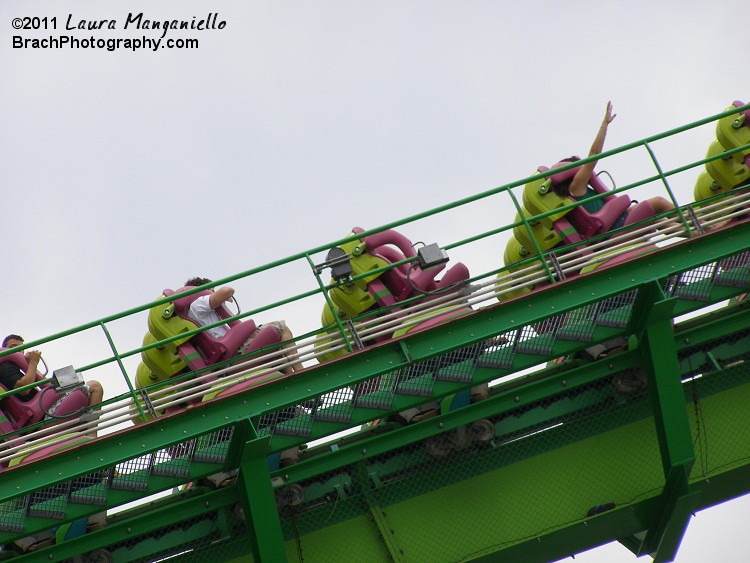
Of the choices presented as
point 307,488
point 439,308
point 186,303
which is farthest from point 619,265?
point 186,303

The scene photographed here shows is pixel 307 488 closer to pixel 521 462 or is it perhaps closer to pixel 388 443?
pixel 388 443

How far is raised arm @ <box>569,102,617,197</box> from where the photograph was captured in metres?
11.4

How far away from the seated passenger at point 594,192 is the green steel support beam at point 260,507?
Result: 376 centimetres

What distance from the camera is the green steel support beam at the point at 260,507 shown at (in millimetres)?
9844

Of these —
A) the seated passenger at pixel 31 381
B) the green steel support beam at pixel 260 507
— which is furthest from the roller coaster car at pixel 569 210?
the seated passenger at pixel 31 381

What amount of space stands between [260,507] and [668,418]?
3463 mm

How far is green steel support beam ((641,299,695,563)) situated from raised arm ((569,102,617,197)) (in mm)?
1950

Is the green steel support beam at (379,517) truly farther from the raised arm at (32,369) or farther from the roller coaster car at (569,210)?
the raised arm at (32,369)

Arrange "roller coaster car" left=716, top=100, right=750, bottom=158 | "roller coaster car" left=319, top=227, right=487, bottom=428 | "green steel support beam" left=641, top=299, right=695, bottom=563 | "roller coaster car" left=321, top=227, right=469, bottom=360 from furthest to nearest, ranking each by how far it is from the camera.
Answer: "roller coaster car" left=716, top=100, right=750, bottom=158, "roller coaster car" left=321, top=227, right=469, bottom=360, "roller coaster car" left=319, top=227, right=487, bottom=428, "green steel support beam" left=641, top=299, right=695, bottom=563

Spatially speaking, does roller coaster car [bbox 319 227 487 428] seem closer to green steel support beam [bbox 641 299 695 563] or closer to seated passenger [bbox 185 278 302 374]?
seated passenger [bbox 185 278 302 374]

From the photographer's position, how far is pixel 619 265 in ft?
33.4

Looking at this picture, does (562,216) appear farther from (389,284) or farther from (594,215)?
(389,284)

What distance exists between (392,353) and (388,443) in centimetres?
92

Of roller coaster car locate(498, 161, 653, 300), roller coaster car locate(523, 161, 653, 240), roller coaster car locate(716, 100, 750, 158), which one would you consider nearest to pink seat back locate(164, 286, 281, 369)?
roller coaster car locate(498, 161, 653, 300)
